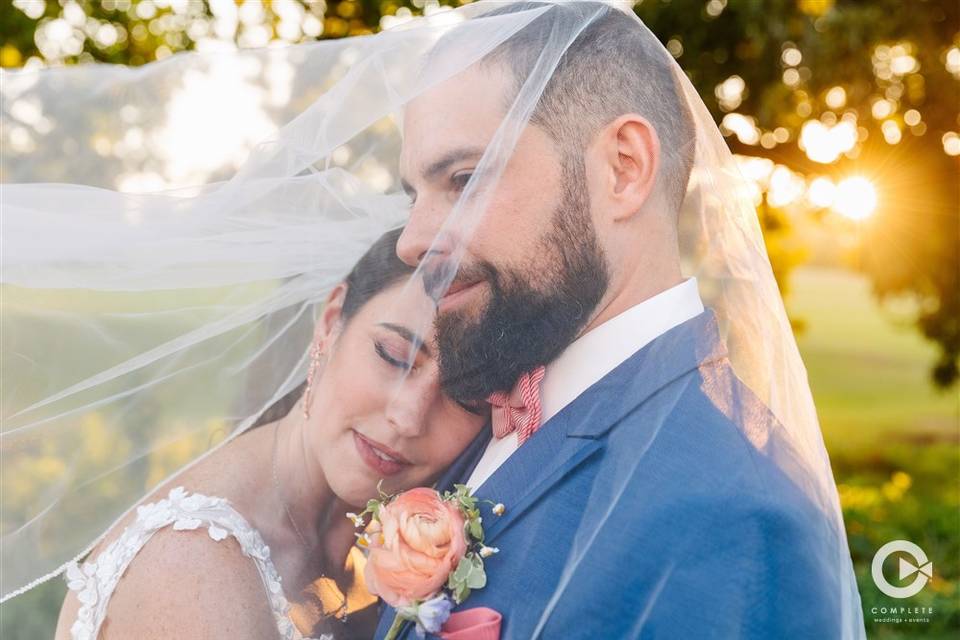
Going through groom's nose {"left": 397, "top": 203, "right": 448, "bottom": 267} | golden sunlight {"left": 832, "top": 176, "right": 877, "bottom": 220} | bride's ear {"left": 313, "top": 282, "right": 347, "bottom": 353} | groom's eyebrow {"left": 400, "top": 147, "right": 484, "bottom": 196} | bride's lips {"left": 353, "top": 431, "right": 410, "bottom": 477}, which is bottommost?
bride's lips {"left": 353, "top": 431, "right": 410, "bottom": 477}

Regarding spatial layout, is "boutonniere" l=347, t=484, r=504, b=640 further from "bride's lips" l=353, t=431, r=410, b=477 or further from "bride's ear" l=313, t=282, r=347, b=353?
"bride's ear" l=313, t=282, r=347, b=353

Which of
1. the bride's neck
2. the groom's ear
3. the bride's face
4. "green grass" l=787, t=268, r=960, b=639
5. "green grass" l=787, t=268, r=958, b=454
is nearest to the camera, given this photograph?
the groom's ear

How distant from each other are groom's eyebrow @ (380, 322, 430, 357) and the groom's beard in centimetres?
3

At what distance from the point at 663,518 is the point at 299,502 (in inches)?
34.5

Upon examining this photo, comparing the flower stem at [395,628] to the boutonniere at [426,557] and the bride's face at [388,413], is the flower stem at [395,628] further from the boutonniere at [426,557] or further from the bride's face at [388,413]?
the bride's face at [388,413]

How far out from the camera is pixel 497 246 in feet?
6.57

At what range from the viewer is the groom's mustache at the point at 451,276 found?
2012mm

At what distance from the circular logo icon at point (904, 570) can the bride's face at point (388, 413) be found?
4308mm

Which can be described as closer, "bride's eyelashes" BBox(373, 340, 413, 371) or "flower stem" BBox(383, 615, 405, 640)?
"flower stem" BBox(383, 615, 405, 640)

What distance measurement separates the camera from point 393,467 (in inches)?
85.1

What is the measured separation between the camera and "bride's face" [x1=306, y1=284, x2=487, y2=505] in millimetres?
2094

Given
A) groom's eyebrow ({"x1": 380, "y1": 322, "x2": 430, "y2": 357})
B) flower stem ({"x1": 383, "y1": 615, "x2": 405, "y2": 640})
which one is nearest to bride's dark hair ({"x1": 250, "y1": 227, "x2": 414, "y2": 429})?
groom's eyebrow ({"x1": 380, "y1": 322, "x2": 430, "y2": 357})

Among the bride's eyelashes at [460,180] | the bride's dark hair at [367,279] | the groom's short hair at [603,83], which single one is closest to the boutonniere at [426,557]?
the bride's dark hair at [367,279]

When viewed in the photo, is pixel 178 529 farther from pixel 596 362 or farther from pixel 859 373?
pixel 859 373
